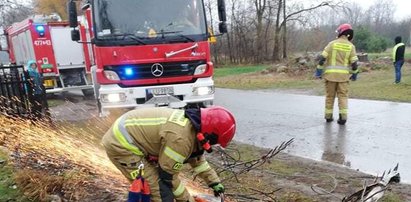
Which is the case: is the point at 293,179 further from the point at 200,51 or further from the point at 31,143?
the point at 31,143

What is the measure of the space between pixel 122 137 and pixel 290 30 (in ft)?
133

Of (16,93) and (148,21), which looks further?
(16,93)

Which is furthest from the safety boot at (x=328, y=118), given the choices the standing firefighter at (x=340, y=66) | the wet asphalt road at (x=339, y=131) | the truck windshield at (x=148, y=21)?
the truck windshield at (x=148, y=21)

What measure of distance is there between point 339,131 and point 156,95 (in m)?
3.60

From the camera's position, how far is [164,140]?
10.7 ft

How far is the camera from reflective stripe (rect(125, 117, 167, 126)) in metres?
3.38

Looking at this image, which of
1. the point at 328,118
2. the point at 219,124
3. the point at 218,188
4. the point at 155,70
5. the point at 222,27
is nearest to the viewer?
the point at 219,124

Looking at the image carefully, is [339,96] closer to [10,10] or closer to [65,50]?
[65,50]

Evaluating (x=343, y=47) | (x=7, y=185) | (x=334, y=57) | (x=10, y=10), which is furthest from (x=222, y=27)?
(x=10, y=10)

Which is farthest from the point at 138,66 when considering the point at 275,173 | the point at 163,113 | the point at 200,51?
the point at 163,113

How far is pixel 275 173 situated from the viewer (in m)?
5.41

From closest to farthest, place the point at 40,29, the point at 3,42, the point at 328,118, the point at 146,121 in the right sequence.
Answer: the point at 146,121, the point at 328,118, the point at 40,29, the point at 3,42

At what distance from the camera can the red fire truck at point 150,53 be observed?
7359 millimetres

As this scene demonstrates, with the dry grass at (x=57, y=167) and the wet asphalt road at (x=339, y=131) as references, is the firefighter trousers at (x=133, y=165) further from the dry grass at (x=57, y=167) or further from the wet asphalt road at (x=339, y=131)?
the wet asphalt road at (x=339, y=131)
